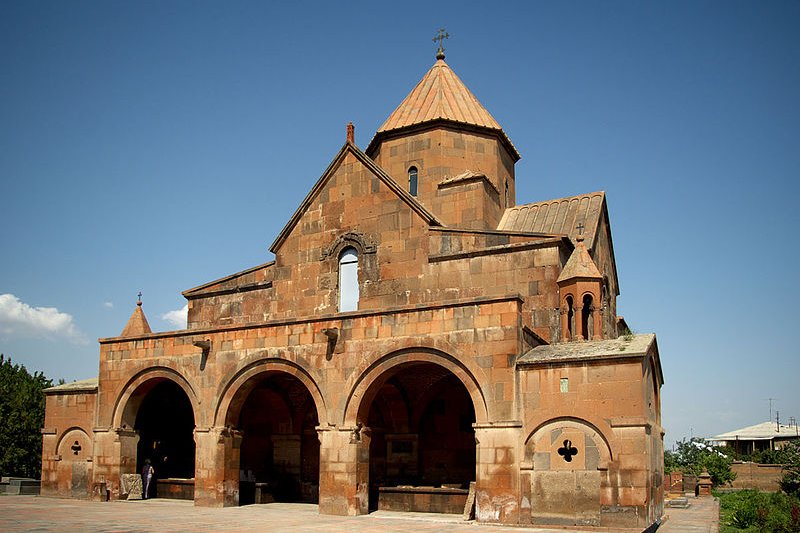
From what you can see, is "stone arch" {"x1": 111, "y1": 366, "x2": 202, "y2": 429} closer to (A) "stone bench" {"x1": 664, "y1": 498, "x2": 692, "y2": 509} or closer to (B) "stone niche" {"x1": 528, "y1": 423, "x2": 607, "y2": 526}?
(B) "stone niche" {"x1": 528, "y1": 423, "x2": 607, "y2": 526}

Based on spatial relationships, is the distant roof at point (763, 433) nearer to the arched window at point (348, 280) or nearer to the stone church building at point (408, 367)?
the stone church building at point (408, 367)

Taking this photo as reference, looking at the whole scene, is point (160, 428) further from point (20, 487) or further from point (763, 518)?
point (763, 518)

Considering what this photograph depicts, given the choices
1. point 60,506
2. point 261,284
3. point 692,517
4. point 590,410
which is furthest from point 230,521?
point 692,517

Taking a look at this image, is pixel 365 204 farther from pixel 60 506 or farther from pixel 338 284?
pixel 60 506

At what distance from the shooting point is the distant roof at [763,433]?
57.6 metres

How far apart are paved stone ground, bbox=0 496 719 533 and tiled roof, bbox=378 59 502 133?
1189cm

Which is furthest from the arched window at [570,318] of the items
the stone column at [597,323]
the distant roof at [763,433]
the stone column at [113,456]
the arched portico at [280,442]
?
the distant roof at [763,433]

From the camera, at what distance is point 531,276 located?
19141mm

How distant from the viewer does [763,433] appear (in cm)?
5906

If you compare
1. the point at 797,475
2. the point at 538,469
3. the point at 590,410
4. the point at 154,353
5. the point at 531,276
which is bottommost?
the point at 797,475

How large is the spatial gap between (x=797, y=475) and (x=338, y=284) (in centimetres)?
2499

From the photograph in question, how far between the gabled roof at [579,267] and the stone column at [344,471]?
5.99 metres

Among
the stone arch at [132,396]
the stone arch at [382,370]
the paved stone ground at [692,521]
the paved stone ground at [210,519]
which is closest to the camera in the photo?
the paved stone ground at [210,519]

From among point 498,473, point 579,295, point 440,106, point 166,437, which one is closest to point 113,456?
point 166,437
